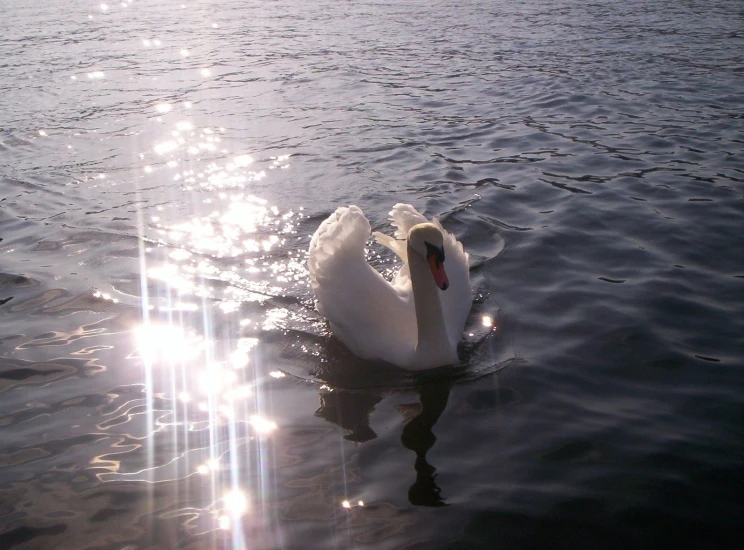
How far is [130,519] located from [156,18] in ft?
82.4

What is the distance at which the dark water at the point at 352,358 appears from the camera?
4.80 metres

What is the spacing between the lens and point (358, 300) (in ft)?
21.2

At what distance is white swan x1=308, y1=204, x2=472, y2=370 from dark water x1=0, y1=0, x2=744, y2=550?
24 centimetres

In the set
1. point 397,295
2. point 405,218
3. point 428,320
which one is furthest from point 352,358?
point 405,218

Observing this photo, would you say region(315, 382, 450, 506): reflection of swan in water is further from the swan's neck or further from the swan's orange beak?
the swan's orange beak

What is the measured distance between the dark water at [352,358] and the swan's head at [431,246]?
93cm

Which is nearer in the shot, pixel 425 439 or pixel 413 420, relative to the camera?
pixel 425 439

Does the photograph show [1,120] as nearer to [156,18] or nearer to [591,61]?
[591,61]

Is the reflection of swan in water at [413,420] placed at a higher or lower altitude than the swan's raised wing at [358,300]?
lower

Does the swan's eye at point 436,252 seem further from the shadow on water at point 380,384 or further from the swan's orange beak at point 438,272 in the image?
the shadow on water at point 380,384

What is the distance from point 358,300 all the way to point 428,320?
680mm

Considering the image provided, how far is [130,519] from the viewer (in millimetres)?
4770

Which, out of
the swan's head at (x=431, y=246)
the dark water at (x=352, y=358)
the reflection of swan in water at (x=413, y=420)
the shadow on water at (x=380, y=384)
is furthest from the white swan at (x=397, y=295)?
the reflection of swan in water at (x=413, y=420)

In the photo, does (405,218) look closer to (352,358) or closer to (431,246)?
(431,246)
